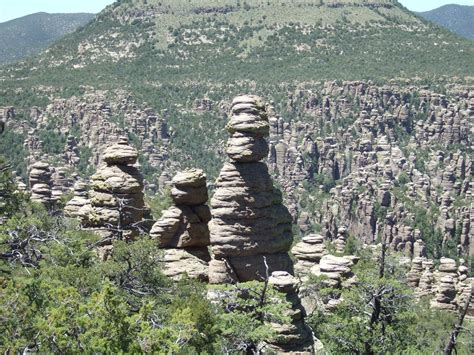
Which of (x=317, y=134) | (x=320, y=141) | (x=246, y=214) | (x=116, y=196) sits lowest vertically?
(x=317, y=134)

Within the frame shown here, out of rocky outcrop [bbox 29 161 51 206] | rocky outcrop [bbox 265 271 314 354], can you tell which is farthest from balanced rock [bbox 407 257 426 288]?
rocky outcrop [bbox 265 271 314 354]

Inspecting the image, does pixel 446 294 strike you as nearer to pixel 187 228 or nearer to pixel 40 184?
pixel 187 228

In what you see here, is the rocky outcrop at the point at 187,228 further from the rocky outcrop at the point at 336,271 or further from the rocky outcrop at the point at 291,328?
the rocky outcrop at the point at 336,271

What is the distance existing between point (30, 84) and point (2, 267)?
16832 centimetres

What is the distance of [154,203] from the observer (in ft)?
179

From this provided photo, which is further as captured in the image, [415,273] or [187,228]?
[415,273]

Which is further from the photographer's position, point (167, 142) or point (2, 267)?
point (167, 142)

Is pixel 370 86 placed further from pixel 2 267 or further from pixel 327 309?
pixel 2 267

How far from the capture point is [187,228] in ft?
111

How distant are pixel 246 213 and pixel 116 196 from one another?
744 centimetres

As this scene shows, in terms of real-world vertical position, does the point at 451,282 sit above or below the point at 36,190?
below

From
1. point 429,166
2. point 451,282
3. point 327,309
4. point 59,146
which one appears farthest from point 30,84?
point 327,309

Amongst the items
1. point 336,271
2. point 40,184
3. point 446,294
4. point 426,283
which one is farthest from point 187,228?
point 426,283

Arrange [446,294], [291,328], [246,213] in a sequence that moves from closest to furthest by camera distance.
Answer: [291,328] → [246,213] → [446,294]
